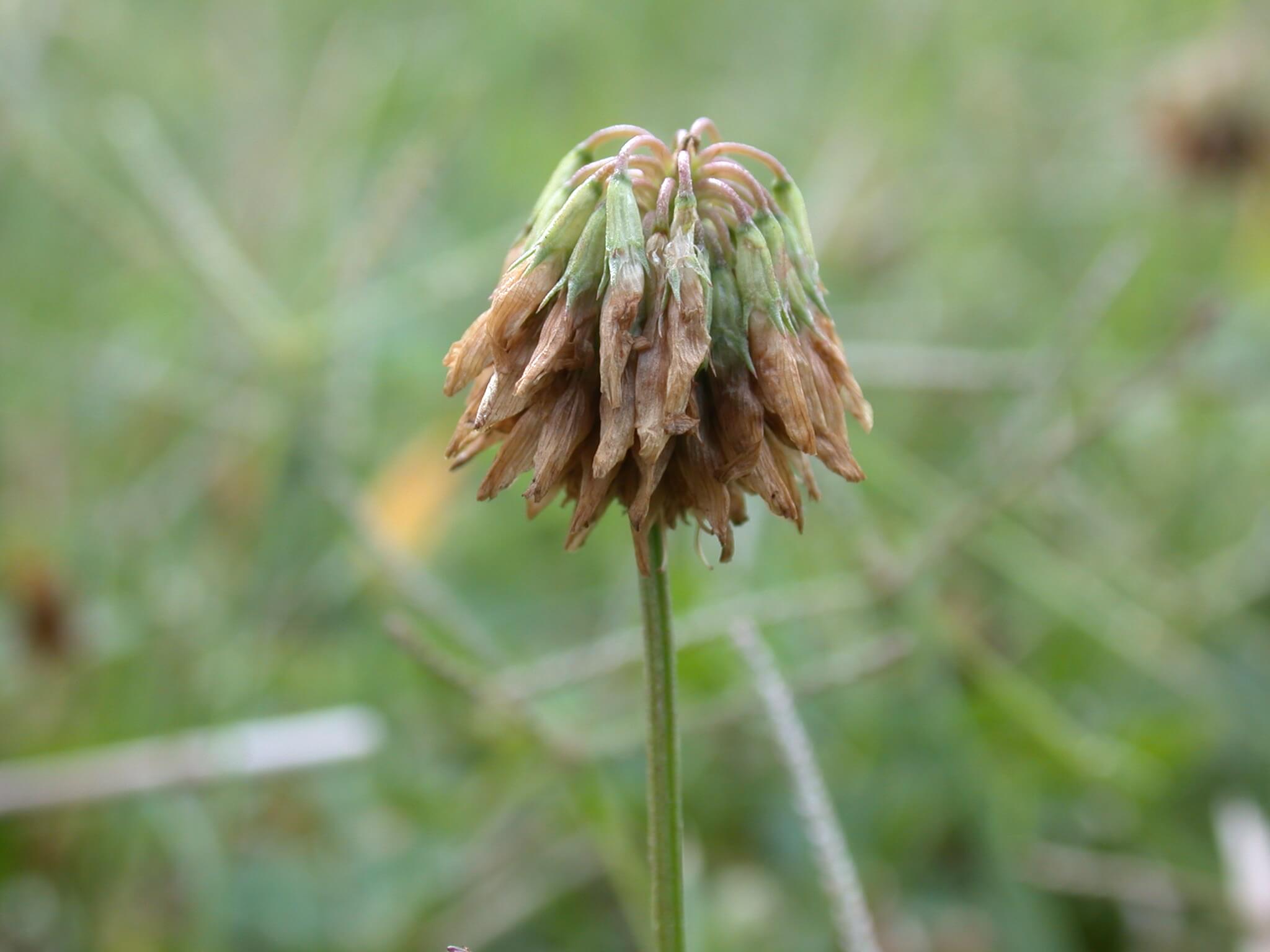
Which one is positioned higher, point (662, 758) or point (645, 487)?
point (645, 487)

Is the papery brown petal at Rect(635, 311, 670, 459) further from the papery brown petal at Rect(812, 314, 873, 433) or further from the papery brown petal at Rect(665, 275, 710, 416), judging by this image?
the papery brown petal at Rect(812, 314, 873, 433)

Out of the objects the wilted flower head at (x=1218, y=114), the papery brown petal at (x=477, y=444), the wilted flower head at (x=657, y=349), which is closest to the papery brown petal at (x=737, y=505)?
the wilted flower head at (x=657, y=349)

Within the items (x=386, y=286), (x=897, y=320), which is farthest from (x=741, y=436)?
(x=897, y=320)

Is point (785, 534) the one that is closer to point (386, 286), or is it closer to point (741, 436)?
point (386, 286)

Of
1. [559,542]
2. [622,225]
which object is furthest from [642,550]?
[559,542]

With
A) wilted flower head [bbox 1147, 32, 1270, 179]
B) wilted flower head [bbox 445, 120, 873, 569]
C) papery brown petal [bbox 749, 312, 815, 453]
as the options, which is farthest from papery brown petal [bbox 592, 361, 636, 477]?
wilted flower head [bbox 1147, 32, 1270, 179]

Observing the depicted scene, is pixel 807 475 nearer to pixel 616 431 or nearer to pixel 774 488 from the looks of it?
pixel 774 488
